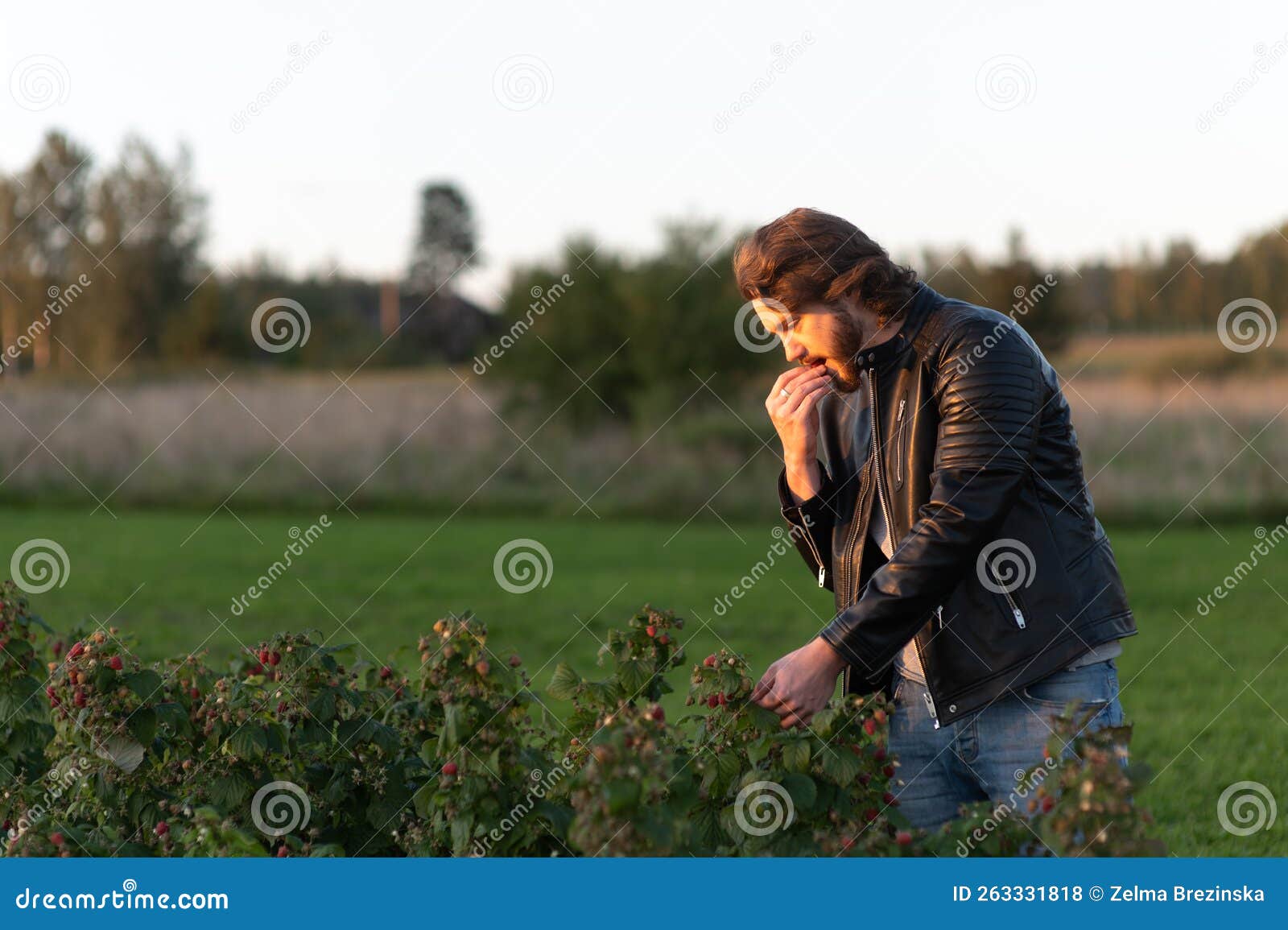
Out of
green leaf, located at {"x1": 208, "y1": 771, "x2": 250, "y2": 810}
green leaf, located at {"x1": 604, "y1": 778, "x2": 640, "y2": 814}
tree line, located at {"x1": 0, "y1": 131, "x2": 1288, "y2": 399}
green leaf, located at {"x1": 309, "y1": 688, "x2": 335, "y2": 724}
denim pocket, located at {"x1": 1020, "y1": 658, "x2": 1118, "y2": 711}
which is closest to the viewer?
green leaf, located at {"x1": 604, "y1": 778, "x2": 640, "y2": 814}

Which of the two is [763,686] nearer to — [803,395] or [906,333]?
[803,395]

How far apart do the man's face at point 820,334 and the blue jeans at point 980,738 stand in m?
0.89

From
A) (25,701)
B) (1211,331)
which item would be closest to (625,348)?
(1211,331)

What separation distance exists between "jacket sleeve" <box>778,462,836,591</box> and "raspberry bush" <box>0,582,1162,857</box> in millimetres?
485

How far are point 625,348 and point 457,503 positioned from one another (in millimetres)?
8136

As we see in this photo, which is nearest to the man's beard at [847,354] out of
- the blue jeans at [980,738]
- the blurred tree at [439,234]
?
the blue jeans at [980,738]

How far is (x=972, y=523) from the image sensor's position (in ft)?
9.80

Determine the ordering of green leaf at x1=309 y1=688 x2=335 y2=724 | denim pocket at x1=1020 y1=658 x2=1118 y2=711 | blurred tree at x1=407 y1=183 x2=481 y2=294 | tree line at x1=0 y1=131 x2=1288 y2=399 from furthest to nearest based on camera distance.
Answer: blurred tree at x1=407 y1=183 x2=481 y2=294 → tree line at x1=0 y1=131 x2=1288 y2=399 → green leaf at x1=309 y1=688 x2=335 y2=724 → denim pocket at x1=1020 y1=658 x2=1118 y2=711

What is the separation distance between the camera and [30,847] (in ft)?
10.7

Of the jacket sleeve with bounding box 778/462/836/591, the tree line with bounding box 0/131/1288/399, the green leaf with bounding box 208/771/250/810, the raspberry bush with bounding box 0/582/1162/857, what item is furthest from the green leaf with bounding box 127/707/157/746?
the tree line with bounding box 0/131/1288/399

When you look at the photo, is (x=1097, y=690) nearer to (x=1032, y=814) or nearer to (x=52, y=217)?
(x=1032, y=814)

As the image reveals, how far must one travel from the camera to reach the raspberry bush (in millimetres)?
2584

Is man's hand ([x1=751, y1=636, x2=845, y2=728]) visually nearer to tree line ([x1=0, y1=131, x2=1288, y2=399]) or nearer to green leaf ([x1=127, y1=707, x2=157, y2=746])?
green leaf ([x1=127, y1=707, x2=157, y2=746])

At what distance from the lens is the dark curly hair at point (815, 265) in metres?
3.20
